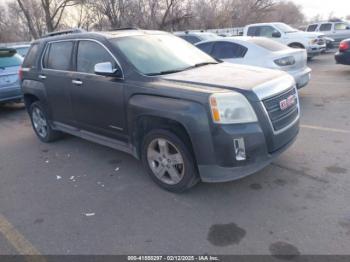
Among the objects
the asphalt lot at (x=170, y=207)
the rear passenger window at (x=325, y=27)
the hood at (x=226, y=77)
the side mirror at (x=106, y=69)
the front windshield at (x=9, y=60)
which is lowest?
the asphalt lot at (x=170, y=207)

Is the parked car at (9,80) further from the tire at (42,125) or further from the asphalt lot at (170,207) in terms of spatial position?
the asphalt lot at (170,207)

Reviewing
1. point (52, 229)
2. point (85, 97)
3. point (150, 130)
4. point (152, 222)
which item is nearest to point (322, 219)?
point (152, 222)

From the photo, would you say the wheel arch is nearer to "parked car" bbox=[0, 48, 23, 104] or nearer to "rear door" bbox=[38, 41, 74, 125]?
"rear door" bbox=[38, 41, 74, 125]

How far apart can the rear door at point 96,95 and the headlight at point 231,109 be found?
1.31 m

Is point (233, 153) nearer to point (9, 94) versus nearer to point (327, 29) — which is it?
point (9, 94)

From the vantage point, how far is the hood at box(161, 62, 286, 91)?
3.21 meters

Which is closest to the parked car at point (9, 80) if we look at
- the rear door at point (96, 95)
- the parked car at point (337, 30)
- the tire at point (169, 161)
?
the rear door at point (96, 95)

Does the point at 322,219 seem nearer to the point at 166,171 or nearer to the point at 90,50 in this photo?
the point at 166,171

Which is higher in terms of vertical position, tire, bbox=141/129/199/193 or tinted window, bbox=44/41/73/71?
tinted window, bbox=44/41/73/71

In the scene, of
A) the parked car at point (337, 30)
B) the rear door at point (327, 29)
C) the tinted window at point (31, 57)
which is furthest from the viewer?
→ the rear door at point (327, 29)

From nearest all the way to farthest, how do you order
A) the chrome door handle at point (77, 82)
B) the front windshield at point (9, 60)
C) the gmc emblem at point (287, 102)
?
the gmc emblem at point (287, 102) < the chrome door handle at point (77, 82) < the front windshield at point (9, 60)

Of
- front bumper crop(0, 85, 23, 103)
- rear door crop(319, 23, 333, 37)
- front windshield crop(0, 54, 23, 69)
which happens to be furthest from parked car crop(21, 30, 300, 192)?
rear door crop(319, 23, 333, 37)

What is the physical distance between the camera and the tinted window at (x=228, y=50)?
7.34 m

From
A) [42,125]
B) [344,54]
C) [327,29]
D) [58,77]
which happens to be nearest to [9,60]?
[42,125]
